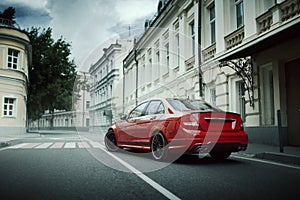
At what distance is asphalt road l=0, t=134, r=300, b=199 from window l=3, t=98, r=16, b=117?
18789 mm

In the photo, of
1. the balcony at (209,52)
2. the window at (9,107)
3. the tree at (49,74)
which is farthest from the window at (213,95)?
the tree at (49,74)

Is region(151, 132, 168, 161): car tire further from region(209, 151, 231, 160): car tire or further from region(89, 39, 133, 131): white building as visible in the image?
region(89, 39, 133, 131): white building

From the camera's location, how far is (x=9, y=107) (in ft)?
82.3

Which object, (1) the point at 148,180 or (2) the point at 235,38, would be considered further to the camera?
(2) the point at 235,38

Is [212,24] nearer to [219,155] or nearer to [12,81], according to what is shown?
[219,155]

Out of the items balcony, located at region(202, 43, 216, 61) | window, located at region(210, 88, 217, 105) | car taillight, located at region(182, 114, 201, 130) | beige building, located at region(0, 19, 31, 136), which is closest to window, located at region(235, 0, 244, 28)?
balcony, located at region(202, 43, 216, 61)

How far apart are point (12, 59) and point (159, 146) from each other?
21.7 meters

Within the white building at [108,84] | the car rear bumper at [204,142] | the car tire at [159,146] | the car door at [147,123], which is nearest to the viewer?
the car rear bumper at [204,142]

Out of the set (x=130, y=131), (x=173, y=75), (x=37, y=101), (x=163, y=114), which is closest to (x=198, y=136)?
(x=163, y=114)

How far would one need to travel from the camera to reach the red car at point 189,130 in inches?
267

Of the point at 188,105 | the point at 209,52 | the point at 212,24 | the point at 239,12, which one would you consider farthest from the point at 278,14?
the point at 212,24

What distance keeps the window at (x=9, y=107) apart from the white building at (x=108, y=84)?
15.8 m

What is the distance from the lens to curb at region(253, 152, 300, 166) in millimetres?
7289

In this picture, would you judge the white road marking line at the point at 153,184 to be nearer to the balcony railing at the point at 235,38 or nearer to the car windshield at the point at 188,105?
the car windshield at the point at 188,105
